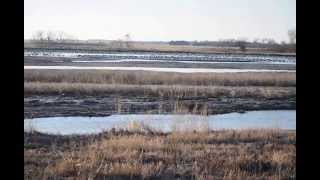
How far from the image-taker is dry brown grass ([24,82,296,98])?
9.48 ft

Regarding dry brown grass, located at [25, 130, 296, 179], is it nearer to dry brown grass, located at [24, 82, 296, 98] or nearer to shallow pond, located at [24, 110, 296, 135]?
shallow pond, located at [24, 110, 296, 135]

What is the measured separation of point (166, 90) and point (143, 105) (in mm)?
207

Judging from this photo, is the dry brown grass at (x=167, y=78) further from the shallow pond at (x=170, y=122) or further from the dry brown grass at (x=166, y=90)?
the shallow pond at (x=170, y=122)

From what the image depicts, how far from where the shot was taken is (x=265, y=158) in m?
2.97

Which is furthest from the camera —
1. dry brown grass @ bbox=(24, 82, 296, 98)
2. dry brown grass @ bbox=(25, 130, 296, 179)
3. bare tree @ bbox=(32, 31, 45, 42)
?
dry brown grass @ bbox=(24, 82, 296, 98)

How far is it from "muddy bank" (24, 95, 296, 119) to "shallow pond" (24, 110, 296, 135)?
39mm

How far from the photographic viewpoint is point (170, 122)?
119 inches

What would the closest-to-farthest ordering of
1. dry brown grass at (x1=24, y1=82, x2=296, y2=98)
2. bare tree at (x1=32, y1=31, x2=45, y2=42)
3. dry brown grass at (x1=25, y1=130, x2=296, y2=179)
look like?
bare tree at (x1=32, y1=31, x2=45, y2=42), dry brown grass at (x1=25, y1=130, x2=296, y2=179), dry brown grass at (x1=24, y1=82, x2=296, y2=98)

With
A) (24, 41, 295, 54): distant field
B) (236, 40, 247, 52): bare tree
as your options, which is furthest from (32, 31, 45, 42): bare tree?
(236, 40, 247, 52): bare tree

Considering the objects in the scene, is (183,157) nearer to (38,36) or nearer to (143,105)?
(143,105)

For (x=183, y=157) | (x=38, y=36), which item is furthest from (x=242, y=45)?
(x=38, y=36)

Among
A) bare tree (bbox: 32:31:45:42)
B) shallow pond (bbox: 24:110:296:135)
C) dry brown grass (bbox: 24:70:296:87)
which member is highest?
bare tree (bbox: 32:31:45:42)

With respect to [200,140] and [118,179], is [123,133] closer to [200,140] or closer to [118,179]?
[118,179]
